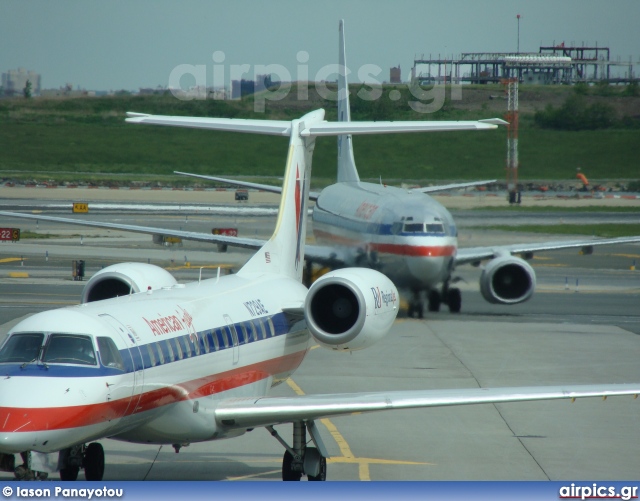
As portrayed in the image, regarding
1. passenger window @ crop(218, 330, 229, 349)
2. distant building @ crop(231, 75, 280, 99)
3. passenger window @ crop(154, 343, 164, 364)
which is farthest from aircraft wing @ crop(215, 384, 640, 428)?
distant building @ crop(231, 75, 280, 99)

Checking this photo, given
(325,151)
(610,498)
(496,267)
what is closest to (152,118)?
(610,498)

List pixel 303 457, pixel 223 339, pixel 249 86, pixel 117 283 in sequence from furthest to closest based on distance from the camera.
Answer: pixel 249 86, pixel 117 283, pixel 223 339, pixel 303 457

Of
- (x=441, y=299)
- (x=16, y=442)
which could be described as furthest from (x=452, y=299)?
(x=16, y=442)

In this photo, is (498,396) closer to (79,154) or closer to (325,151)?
(325,151)

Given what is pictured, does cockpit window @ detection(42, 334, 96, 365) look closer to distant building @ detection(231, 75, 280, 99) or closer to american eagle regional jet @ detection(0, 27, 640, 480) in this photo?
american eagle regional jet @ detection(0, 27, 640, 480)

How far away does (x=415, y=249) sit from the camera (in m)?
32.4

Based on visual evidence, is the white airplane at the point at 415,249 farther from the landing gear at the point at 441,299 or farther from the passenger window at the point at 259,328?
the passenger window at the point at 259,328

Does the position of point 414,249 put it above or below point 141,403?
above

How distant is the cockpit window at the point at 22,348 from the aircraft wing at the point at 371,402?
2888 mm

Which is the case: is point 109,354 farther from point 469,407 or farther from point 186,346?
point 469,407

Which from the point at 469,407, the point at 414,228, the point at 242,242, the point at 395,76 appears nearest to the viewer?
the point at 469,407

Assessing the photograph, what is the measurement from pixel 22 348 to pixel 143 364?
1469 millimetres

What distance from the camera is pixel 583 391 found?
13914mm

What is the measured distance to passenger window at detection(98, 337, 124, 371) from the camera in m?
12.5
